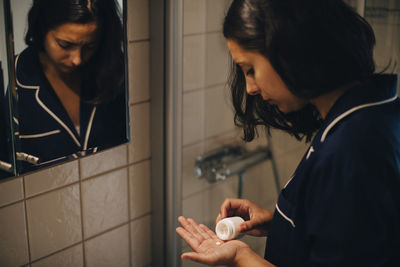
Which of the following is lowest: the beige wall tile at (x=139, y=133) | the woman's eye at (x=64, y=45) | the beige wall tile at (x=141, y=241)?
the beige wall tile at (x=141, y=241)

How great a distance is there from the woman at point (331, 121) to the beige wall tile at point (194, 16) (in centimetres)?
59

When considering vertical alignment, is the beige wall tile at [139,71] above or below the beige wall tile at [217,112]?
above

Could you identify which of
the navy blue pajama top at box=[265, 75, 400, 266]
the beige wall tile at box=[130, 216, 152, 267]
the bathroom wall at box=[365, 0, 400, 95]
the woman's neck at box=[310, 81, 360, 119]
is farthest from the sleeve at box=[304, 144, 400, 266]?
the beige wall tile at box=[130, 216, 152, 267]

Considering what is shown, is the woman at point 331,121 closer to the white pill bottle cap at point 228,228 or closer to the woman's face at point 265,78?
the woman's face at point 265,78

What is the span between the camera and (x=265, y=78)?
863mm

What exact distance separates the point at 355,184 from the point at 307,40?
0.84 feet

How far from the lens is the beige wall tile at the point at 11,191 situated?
3.92ft

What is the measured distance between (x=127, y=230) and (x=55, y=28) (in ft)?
2.55

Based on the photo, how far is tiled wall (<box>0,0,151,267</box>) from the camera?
49.4 inches

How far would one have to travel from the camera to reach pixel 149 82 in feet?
5.04

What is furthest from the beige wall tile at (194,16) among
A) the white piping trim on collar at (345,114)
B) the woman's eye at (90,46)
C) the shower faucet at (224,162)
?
the white piping trim on collar at (345,114)

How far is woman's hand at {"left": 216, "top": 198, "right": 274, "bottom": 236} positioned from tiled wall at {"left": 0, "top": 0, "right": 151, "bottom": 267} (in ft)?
1.62

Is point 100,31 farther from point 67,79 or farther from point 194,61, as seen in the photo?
point 194,61

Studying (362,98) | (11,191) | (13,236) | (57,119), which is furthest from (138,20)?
(362,98)
